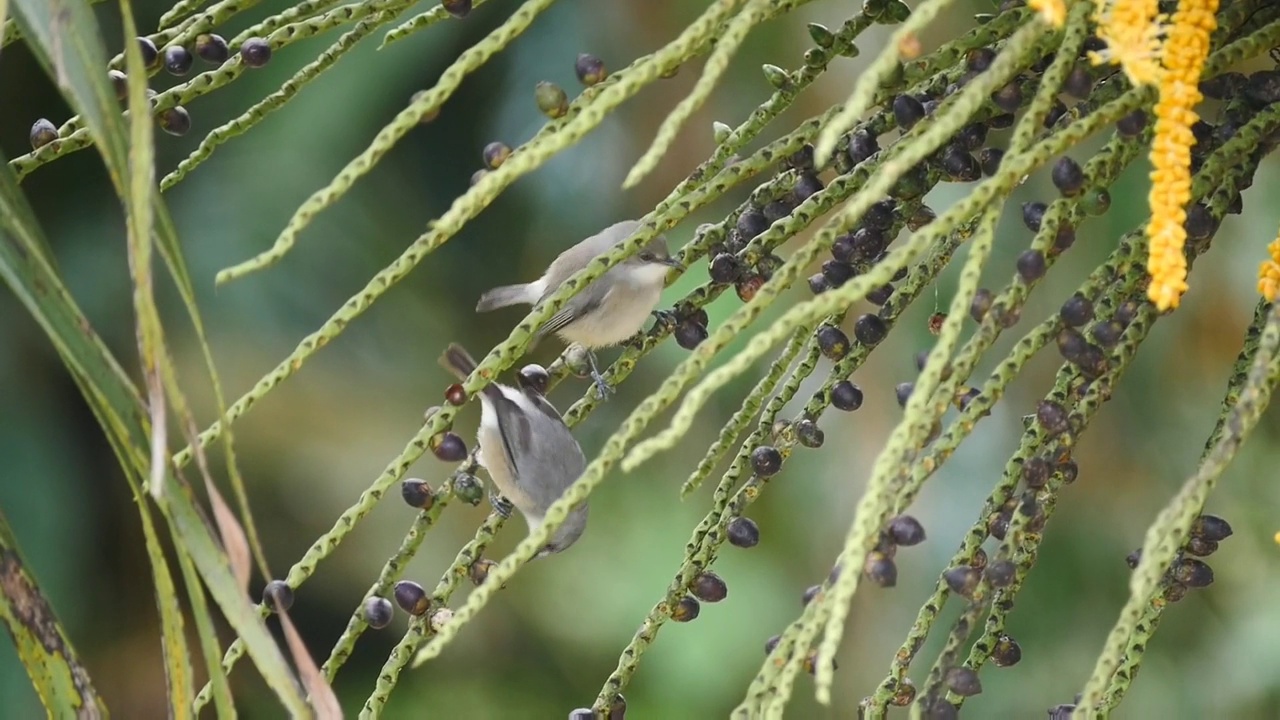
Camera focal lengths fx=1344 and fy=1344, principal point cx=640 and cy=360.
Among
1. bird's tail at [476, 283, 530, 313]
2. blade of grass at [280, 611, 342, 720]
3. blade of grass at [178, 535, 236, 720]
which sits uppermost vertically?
bird's tail at [476, 283, 530, 313]

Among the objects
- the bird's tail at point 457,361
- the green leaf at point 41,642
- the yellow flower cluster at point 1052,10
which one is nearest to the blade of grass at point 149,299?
the green leaf at point 41,642

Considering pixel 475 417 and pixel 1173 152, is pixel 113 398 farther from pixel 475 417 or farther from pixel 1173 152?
pixel 475 417

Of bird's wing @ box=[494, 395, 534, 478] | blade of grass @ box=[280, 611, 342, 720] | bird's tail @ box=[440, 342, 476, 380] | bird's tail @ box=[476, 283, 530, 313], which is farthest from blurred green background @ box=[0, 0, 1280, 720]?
blade of grass @ box=[280, 611, 342, 720]

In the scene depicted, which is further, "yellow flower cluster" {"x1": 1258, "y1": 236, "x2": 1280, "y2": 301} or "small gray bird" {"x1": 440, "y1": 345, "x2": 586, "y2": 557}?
"small gray bird" {"x1": 440, "y1": 345, "x2": 586, "y2": 557}

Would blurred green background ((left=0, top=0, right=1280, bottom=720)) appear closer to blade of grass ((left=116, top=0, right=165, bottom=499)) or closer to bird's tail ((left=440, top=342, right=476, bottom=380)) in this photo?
bird's tail ((left=440, top=342, right=476, bottom=380))

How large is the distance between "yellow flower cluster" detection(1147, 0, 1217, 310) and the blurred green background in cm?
129

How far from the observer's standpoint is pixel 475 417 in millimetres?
2396

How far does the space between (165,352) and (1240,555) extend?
1538 millimetres

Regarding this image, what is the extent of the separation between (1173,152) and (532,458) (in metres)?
0.96

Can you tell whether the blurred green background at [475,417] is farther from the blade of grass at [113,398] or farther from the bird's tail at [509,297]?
the blade of grass at [113,398]

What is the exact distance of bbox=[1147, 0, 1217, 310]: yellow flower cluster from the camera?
0.45m

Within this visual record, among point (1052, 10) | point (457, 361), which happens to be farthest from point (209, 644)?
point (457, 361)

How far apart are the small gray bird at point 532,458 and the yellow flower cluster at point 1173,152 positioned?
2.76ft

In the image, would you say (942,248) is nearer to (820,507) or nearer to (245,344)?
(820,507)
